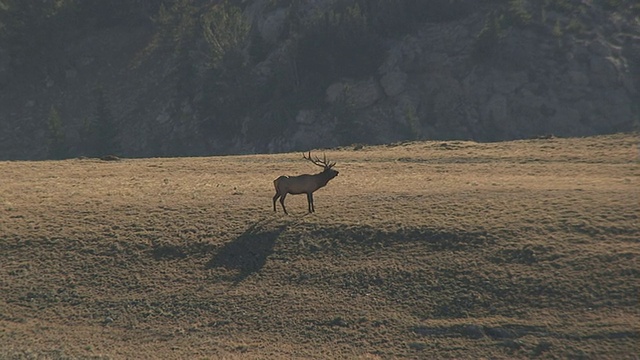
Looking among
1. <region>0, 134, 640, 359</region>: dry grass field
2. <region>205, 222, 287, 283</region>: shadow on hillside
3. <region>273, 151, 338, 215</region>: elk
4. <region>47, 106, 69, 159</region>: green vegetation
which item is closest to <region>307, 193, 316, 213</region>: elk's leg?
<region>273, 151, 338, 215</region>: elk

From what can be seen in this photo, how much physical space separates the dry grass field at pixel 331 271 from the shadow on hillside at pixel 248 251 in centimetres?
9

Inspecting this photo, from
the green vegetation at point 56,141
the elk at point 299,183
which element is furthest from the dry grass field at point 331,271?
the green vegetation at point 56,141

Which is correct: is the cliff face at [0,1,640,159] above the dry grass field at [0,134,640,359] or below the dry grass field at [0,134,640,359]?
above

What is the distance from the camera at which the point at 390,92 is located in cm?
9650

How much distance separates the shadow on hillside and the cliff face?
55923 mm

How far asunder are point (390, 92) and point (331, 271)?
67.6 m

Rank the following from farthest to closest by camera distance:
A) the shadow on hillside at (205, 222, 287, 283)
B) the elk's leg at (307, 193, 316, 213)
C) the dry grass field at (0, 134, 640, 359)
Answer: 1. the elk's leg at (307, 193, 316, 213)
2. the shadow on hillside at (205, 222, 287, 283)
3. the dry grass field at (0, 134, 640, 359)

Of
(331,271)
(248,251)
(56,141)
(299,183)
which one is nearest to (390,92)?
(56,141)

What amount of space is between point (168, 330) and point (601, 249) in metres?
17.6

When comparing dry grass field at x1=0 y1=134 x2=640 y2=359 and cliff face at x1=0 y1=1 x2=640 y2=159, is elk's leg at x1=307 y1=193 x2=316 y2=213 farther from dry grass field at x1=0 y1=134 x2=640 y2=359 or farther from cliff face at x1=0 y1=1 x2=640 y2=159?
cliff face at x1=0 y1=1 x2=640 y2=159

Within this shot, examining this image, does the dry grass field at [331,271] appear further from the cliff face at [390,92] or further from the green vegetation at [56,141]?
the green vegetation at [56,141]

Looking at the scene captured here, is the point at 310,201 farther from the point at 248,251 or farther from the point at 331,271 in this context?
the point at 331,271

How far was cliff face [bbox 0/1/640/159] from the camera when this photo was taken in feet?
298

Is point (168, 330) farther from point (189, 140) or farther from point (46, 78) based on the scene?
point (46, 78)
